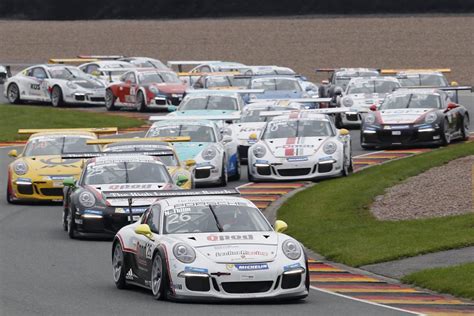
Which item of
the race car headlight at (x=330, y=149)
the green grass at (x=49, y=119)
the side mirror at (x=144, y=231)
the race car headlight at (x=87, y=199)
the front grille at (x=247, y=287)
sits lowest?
the green grass at (x=49, y=119)

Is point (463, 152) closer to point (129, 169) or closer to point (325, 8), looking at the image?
point (129, 169)

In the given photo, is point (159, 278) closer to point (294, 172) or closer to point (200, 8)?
point (294, 172)

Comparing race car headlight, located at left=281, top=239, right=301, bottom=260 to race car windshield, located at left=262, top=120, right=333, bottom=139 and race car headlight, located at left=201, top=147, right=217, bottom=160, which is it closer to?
race car headlight, located at left=201, top=147, right=217, bottom=160

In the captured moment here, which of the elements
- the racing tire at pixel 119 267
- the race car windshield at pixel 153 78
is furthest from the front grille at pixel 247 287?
the race car windshield at pixel 153 78

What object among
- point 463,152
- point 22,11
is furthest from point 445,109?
point 22,11

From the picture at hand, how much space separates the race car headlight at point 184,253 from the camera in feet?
49.7

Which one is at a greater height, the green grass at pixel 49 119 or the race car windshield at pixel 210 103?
the race car windshield at pixel 210 103

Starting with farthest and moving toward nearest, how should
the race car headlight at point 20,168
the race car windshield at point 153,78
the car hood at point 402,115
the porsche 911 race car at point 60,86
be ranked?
the porsche 911 race car at point 60,86 < the race car windshield at point 153,78 < the car hood at point 402,115 < the race car headlight at point 20,168

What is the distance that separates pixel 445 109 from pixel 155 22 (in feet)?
149

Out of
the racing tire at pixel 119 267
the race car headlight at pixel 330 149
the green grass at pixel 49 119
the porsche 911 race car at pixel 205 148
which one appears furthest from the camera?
the green grass at pixel 49 119

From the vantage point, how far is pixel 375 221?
72.9 ft

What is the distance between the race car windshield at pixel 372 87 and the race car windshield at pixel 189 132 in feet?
35.7

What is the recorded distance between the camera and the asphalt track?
14.7m

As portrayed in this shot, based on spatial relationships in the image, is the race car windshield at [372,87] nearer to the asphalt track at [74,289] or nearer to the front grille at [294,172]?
the front grille at [294,172]
